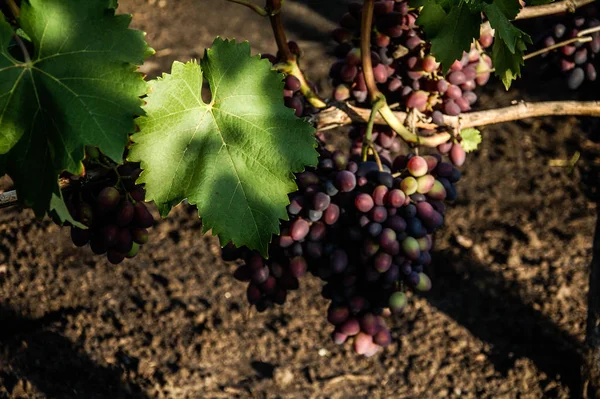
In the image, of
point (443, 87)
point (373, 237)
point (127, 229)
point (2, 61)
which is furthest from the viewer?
point (443, 87)

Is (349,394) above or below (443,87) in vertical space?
below

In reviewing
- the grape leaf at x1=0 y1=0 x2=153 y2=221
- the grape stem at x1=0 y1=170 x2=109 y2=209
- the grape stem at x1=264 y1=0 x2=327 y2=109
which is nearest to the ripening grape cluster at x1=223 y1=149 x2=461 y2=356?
the grape stem at x1=264 y1=0 x2=327 y2=109

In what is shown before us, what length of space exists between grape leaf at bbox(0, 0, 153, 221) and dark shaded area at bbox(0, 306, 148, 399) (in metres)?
1.30

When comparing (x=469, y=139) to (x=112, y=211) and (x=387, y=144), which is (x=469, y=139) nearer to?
(x=387, y=144)

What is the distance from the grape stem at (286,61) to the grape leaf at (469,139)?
0.32m

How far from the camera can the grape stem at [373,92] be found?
4.01 ft

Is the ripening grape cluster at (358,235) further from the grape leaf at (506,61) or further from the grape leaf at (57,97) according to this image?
the grape leaf at (57,97)

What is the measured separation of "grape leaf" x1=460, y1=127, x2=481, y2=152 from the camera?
4.69 feet

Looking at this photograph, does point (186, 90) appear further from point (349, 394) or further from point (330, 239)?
point (349, 394)

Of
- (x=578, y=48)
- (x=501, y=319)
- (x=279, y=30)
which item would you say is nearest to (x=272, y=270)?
(x=279, y=30)

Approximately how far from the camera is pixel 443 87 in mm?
1424

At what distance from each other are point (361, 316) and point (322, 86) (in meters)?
1.80

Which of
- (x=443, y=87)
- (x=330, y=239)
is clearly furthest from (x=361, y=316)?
(x=443, y=87)

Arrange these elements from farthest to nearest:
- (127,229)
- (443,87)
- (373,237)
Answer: (443,87), (373,237), (127,229)
